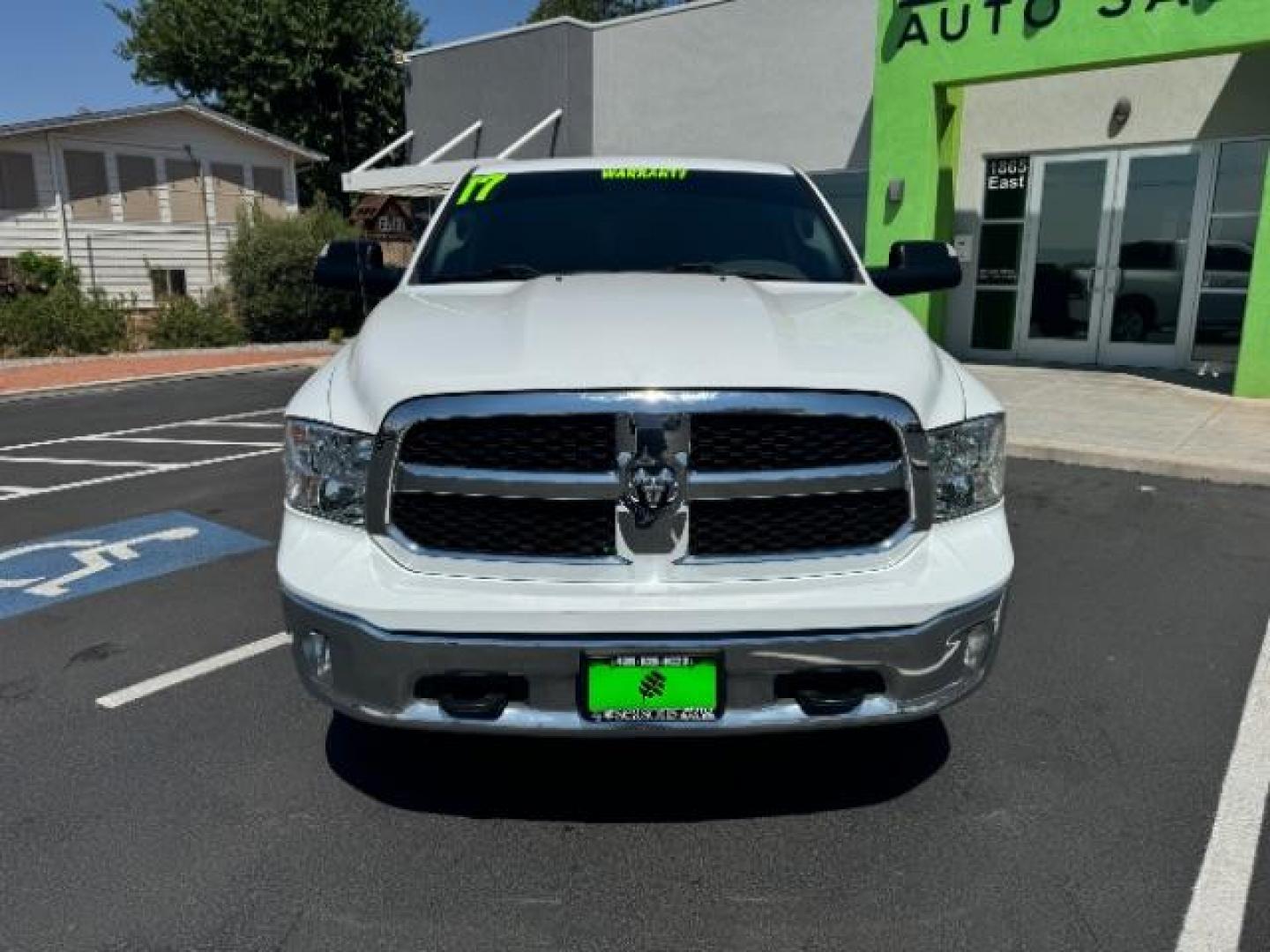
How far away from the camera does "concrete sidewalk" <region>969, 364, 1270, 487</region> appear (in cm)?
732

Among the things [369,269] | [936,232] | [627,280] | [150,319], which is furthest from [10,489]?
[150,319]

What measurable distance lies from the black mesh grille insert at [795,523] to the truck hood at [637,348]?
10.5 inches

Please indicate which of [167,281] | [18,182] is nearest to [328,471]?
[18,182]

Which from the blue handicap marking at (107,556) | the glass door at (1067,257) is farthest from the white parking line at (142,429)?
the glass door at (1067,257)

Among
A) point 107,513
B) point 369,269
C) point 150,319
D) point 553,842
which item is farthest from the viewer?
point 150,319

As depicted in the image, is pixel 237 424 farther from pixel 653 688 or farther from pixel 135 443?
pixel 653 688

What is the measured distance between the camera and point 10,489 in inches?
278

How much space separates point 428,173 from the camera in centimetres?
1742

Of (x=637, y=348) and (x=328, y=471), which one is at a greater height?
(x=637, y=348)

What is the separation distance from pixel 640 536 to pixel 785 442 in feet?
1.40

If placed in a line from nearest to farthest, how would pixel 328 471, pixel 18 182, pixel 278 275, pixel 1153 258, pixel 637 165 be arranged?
pixel 328 471 < pixel 637 165 < pixel 1153 258 < pixel 278 275 < pixel 18 182

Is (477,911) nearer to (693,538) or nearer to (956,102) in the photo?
(693,538)

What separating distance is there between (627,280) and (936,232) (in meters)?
11.0

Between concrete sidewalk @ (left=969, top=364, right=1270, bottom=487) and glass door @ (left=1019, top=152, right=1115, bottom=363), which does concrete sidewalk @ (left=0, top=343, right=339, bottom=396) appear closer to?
concrete sidewalk @ (left=969, top=364, right=1270, bottom=487)
